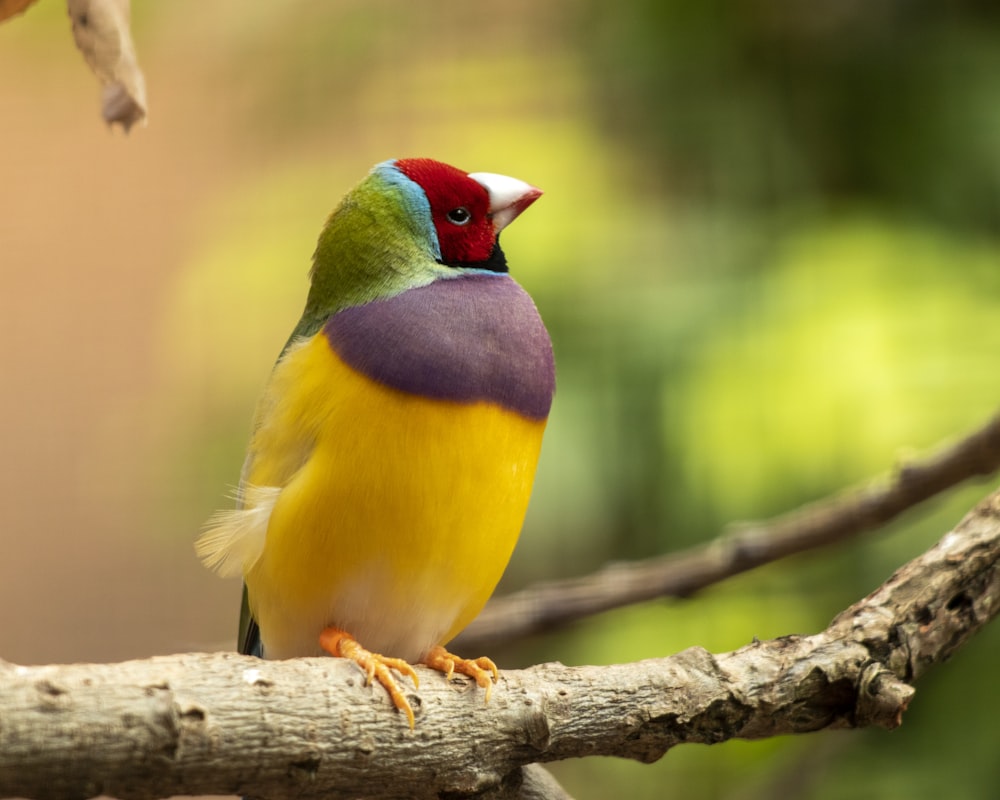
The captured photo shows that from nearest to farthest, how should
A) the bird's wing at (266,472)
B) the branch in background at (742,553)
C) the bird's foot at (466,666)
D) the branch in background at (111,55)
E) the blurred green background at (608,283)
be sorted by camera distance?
the branch in background at (111,55)
the bird's foot at (466,666)
the bird's wing at (266,472)
the branch in background at (742,553)
the blurred green background at (608,283)

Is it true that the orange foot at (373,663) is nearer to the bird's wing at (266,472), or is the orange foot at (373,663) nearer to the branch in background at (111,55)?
the bird's wing at (266,472)

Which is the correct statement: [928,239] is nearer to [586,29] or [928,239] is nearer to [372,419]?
[586,29]

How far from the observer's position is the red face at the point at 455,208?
4.46 ft

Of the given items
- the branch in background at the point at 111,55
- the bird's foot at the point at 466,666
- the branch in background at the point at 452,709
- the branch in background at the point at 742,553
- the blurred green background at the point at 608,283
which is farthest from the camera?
the blurred green background at the point at 608,283

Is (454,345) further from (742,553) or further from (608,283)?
(608,283)

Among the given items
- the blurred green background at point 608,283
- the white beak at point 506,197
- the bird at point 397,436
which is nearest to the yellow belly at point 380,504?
the bird at point 397,436

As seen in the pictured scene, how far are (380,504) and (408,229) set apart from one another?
311mm

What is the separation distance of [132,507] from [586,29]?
5.49 ft

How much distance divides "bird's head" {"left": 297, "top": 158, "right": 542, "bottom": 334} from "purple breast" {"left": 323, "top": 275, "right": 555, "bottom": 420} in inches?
1.7

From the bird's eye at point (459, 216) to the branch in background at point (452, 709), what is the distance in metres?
0.48

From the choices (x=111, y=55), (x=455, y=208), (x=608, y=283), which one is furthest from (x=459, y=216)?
(x=608, y=283)

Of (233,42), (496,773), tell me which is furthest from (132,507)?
(496,773)

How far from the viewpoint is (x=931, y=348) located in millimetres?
2705

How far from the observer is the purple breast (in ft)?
4.07
